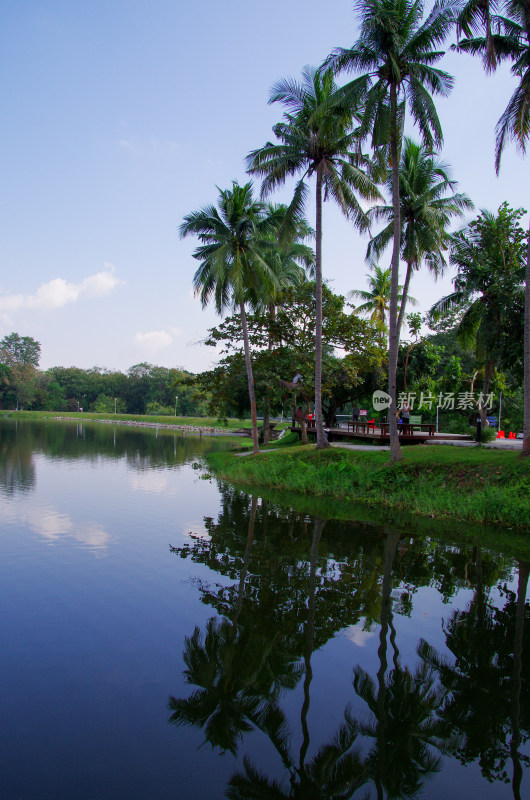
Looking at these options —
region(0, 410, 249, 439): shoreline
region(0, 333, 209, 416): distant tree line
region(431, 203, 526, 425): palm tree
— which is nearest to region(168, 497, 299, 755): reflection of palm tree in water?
region(431, 203, 526, 425): palm tree

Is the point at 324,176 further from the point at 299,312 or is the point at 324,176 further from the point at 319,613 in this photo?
the point at 319,613

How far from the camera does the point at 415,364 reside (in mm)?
34281

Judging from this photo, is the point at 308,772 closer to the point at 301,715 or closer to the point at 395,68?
the point at 301,715

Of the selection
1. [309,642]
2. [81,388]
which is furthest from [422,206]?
[81,388]

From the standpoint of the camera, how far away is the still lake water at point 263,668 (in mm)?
4613

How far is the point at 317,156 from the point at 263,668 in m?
20.2

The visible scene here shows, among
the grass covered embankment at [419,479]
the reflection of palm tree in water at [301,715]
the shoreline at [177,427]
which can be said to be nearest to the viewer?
the reflection of palm tree in water at [301,715]

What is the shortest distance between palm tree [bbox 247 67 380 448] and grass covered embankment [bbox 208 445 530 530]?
4.62 meters

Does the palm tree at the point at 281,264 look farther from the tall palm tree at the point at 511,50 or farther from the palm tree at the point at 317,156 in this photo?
the tall palm tree at the point at 511,50

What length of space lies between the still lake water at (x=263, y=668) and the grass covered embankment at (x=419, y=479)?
1.97 m

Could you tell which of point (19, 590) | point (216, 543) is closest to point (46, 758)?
point (19, 590)

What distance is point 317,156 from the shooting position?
2128cm

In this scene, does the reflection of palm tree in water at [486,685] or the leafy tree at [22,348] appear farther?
the leafy tree at [22,348]

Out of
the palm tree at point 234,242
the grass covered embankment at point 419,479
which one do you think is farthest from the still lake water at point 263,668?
the palm tree at point 234,242
